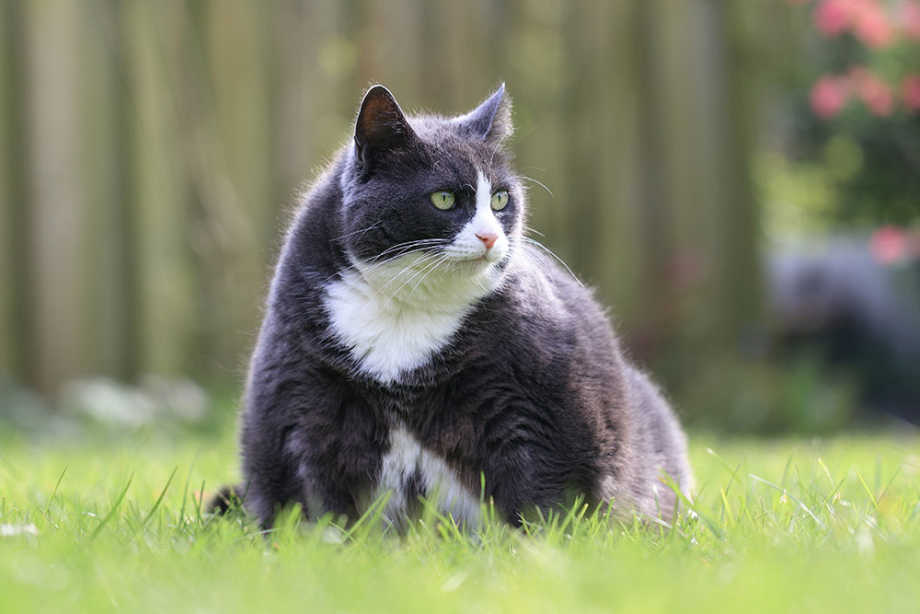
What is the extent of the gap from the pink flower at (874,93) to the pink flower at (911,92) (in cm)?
10

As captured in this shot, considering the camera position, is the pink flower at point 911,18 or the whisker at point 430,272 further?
the pink flower at point 911,18

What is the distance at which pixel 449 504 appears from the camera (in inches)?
89.0

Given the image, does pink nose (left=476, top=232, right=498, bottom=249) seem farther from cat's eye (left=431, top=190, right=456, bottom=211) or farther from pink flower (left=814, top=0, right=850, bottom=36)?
pink flower (left=814, top=0, right=850, bottom=36)

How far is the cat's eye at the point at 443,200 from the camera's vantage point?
7.59ft

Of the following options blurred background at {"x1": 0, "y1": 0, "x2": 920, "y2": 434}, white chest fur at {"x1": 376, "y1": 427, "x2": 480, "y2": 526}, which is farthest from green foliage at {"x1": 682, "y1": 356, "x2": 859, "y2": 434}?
white chest fur at {"x1": 376, "y1": 427, "x2": 480, "y2": 526}

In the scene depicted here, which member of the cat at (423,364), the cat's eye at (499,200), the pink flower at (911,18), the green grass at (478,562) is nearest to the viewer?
the green grass at (478,562)

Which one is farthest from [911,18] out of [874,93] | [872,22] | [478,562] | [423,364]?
[478,562]

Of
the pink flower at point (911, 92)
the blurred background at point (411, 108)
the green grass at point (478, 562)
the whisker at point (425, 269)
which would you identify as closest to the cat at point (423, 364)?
the whisker at point (425, 269)

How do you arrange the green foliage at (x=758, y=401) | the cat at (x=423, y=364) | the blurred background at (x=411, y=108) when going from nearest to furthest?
the cat at (x=423, y=364) < the blurred background at (x=411, y=108) < the green foliage at (x=758, y=401)

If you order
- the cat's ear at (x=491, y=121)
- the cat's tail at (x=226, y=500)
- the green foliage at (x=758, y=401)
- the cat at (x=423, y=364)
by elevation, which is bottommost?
the green foliage at (x=758, y=401)

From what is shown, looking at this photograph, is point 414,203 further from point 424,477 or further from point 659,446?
point 659,446

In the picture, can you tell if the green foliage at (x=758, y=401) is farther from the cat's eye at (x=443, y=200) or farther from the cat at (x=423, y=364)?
the cat's eye at (x=443, y=200)

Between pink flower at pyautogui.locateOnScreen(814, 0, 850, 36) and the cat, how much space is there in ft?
14.2

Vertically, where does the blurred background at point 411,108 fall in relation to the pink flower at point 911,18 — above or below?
below
